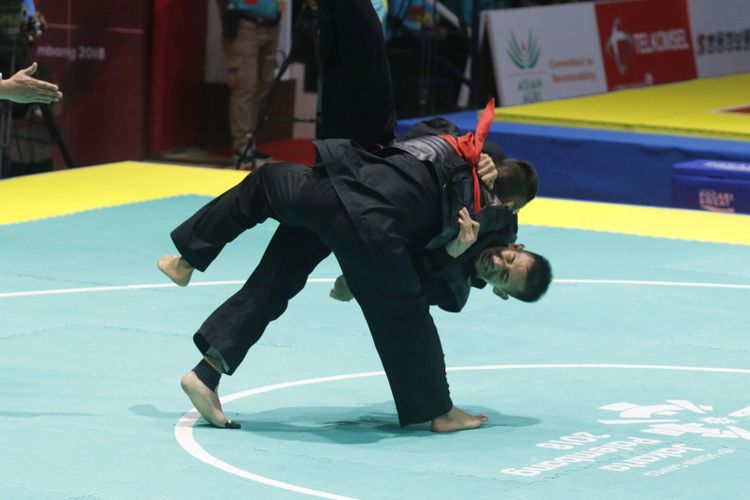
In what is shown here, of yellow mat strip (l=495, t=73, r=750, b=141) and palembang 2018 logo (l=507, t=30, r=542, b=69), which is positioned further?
palembang 2018 logo (l=507, t=30, r=542, b=69)

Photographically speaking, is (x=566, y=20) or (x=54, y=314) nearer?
(x=54, y=314)

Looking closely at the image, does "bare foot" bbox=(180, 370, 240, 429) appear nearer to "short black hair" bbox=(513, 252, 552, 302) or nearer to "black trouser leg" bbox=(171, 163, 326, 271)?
"black trouser leg" bbox=(171, 163, 326, 271)

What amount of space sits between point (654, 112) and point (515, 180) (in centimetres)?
810

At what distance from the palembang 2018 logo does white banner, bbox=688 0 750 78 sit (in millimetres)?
3035

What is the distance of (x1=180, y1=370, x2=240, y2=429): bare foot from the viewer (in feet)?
17.7

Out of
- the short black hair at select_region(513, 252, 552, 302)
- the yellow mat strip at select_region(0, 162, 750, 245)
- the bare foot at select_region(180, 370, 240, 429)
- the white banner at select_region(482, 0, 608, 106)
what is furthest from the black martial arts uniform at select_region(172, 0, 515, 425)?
the white banner at select_region(482, 0, 608, 106)

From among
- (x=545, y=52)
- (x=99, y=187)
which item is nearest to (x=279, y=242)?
(x=99, y=187)

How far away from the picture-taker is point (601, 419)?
5699 millimetres

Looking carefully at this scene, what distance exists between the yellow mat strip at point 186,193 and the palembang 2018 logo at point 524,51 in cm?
392

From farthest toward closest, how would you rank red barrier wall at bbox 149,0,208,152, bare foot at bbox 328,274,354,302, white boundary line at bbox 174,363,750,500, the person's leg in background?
1. red barrier wall at bbox 149,0,208,152
2. the person's leg in background
3. bare foot at bbox 328,274,354,302
4. white boundary line at bbox 174,363,750,500

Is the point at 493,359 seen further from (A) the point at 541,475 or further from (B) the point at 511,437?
(A) the point at 541,475

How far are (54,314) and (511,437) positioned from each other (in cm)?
264

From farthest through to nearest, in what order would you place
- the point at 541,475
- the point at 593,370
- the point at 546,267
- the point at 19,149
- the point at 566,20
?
the point at 566,20
the point at 19,149
the point at 593,370
the point at 546,267
the point at 541,475

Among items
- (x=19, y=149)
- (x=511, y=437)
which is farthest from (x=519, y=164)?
(x=19, y=149)
